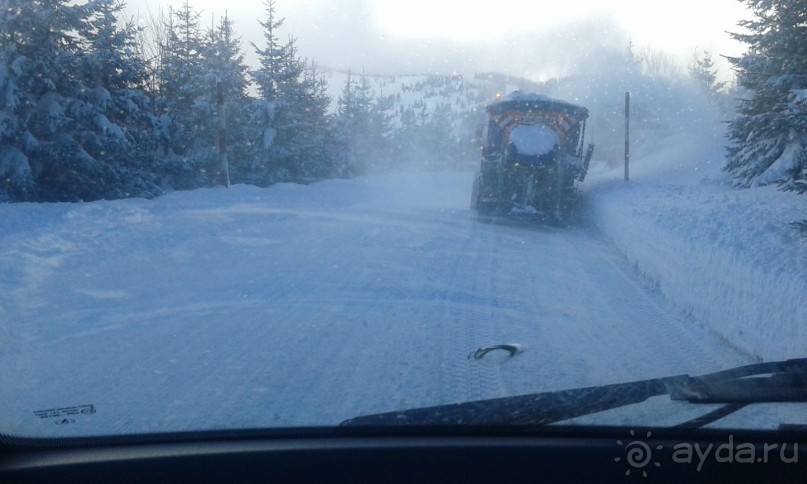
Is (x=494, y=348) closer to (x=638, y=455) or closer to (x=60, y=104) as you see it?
(x=638, y=455)

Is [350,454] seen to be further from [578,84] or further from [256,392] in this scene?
[578,84]

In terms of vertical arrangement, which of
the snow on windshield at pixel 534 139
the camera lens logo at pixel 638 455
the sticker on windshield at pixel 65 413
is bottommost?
the sticker on windshield at pixel 65 413

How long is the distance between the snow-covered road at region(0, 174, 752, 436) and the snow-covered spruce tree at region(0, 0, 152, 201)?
28.3ft

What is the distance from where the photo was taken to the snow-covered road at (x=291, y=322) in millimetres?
4789

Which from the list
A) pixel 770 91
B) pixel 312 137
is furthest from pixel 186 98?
pixel 770 91

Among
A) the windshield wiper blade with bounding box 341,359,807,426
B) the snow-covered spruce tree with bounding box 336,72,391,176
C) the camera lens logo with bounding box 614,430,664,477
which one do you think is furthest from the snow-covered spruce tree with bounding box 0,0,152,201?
the snow-covered spruce tree with bounding box 336,72,391,176

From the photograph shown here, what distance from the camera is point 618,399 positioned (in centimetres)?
321

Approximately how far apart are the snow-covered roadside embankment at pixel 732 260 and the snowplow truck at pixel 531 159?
308 cm

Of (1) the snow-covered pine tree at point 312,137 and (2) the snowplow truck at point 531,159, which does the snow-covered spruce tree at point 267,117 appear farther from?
(2) the snowplow truck at point 531,159

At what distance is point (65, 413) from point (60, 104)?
819 inches

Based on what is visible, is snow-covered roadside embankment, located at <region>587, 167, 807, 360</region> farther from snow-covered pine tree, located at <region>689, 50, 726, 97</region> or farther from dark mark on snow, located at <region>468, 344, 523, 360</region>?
snow-covered pine tree, located at <region>689, 50, 726, 97</region>

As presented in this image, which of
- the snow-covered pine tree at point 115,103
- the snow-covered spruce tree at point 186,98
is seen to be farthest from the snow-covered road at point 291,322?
the snow-covered spruce tree at point 186,98

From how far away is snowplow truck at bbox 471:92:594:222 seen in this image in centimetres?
1773

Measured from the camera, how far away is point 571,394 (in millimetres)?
3211
